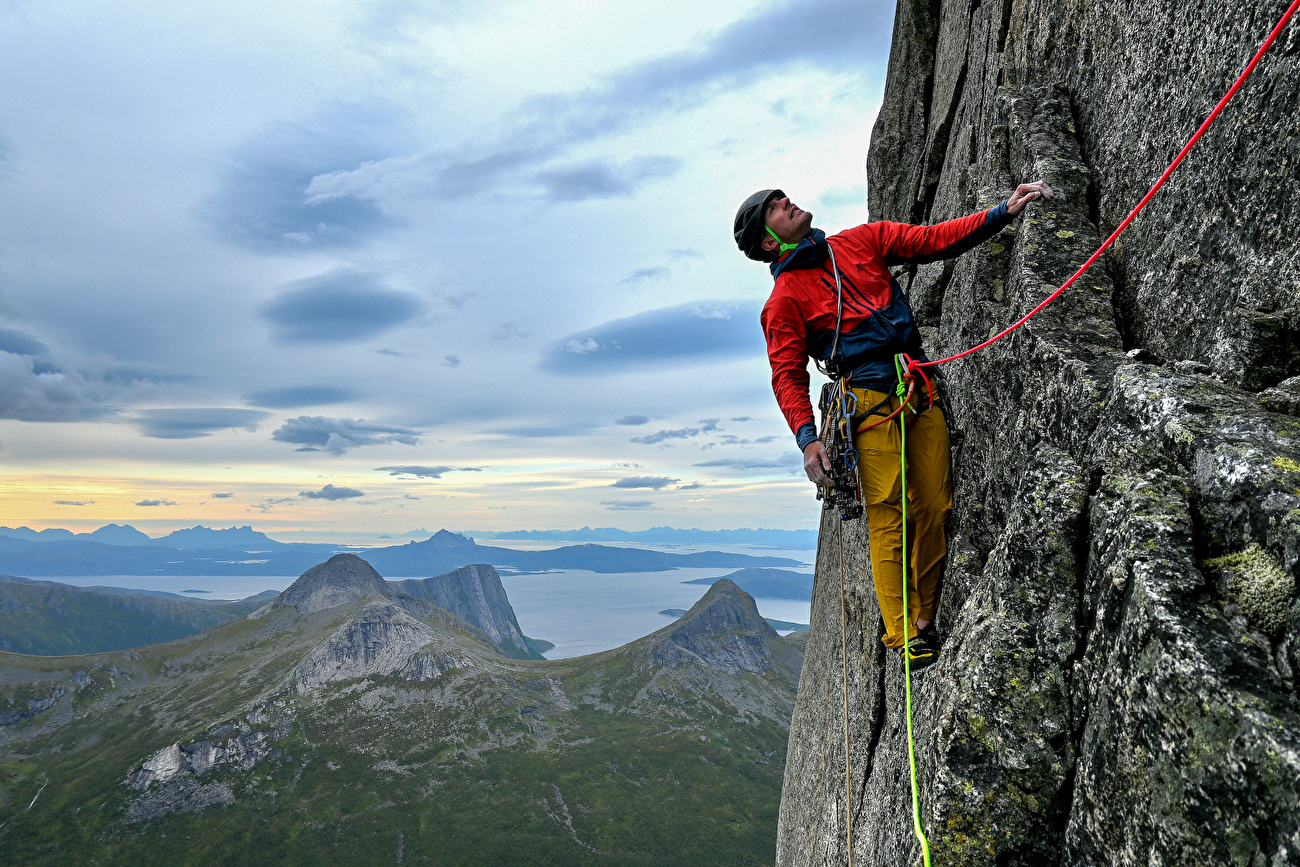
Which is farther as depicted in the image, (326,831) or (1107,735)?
(326,831)

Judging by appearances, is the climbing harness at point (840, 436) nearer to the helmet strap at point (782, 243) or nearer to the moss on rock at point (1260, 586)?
the helmet strap at point (782, 243)

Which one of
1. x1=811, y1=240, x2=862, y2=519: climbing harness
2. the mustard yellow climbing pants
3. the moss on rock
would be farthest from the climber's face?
the moss on rock

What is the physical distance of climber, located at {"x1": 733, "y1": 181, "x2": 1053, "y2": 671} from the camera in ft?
27.4

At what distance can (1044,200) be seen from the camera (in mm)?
8562

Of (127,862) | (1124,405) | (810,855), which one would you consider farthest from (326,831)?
(1124,405)

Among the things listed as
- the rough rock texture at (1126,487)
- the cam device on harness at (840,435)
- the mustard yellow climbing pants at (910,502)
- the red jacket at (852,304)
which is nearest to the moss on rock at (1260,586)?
the rough rock texture at (1126,487)

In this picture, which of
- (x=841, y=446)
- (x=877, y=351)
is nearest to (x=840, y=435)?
(x=841, y=446)

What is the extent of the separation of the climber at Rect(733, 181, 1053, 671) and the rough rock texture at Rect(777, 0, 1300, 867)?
0.51 m

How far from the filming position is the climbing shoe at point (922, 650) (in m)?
8.33

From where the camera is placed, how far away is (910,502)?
8.69 metres

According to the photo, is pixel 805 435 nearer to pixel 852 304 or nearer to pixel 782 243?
pixel 852 304

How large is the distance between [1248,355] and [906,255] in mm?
4107

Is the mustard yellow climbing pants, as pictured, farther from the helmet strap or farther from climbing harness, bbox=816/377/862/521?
the helmet strap

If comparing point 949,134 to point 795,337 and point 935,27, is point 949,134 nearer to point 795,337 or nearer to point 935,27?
point 935,27
